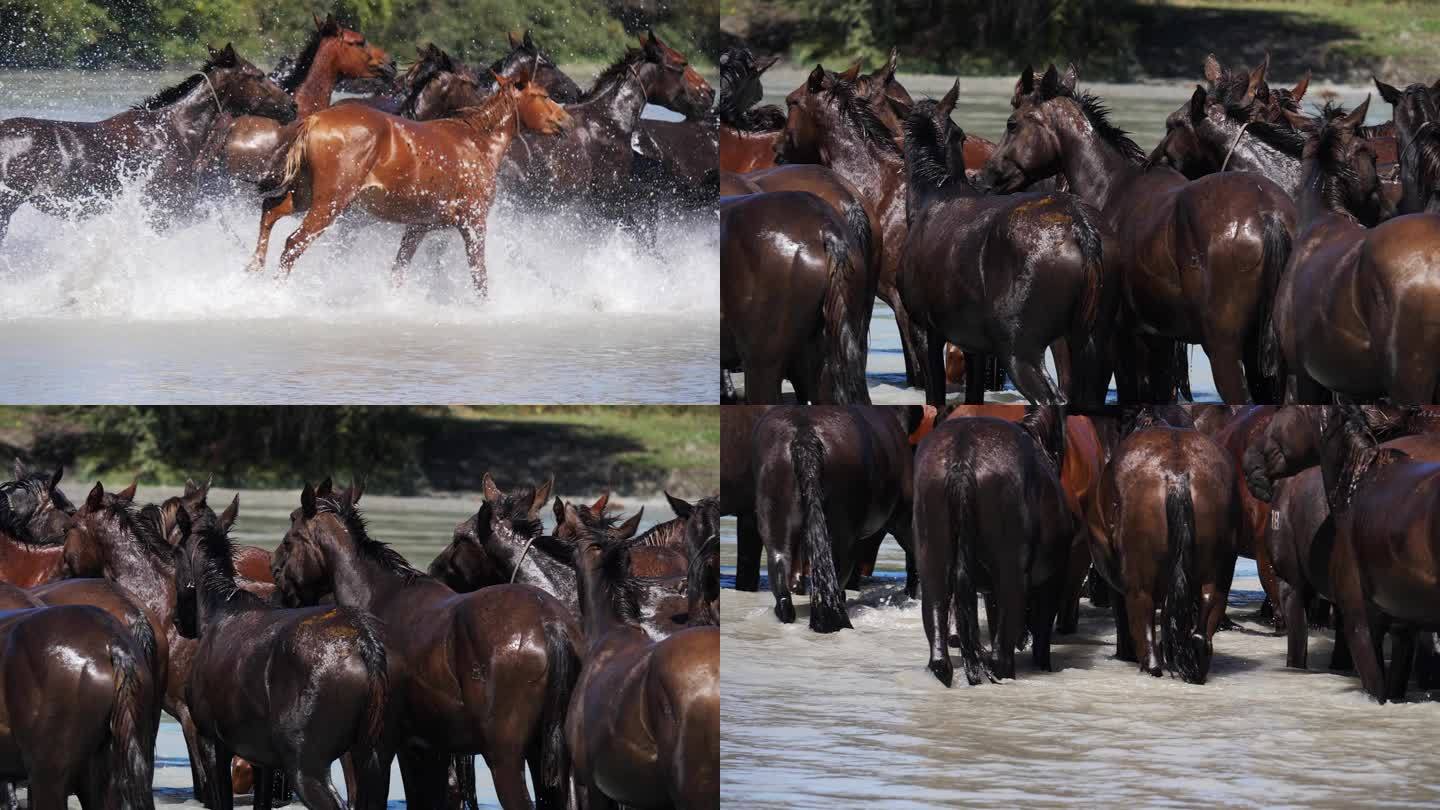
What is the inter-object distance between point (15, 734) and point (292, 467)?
47.8 feet

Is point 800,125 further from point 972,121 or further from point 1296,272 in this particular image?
point 972,121

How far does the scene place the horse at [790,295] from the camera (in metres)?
6.89

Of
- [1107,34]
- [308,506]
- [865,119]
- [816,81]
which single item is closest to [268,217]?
[308,506]

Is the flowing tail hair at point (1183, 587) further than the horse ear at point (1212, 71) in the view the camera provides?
No

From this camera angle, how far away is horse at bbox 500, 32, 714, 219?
10.9m

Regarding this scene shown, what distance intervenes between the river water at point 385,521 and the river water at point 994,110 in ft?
6.67

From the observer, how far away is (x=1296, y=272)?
6.70 m

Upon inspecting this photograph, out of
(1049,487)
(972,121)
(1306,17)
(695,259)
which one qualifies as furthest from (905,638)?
(1306,17)

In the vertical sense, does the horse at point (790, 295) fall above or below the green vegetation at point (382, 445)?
above

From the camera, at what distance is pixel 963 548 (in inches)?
305

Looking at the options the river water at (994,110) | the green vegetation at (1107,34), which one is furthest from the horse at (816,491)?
the green vegetation at (1107,34)

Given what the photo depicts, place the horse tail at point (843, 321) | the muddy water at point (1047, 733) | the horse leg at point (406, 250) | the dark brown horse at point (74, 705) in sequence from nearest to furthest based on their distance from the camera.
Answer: the muddy water at point (1047, 733)
the dark brown horse at point (74, 705)
the horse tail at point (843, 321)
the horse leg at point (406, 250)

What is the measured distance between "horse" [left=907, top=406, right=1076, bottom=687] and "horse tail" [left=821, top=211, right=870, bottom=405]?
2.50 ft

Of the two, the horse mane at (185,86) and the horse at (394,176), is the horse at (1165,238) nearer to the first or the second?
the horse at (394,176)
